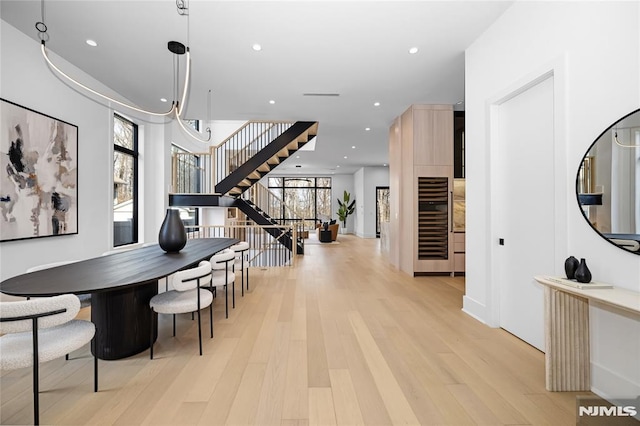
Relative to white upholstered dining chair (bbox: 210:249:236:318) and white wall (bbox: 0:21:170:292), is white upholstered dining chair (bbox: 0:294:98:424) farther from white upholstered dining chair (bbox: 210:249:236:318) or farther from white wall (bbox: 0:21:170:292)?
white wall (bbox: 0:21:170:292)

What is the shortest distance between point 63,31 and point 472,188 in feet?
16.5

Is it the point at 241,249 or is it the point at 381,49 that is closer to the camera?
the point at 381,49

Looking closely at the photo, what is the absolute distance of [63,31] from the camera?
3.14m

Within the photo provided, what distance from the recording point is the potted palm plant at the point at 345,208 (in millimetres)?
13539

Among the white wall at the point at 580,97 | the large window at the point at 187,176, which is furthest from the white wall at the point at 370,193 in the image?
the white wall at the point at 580,97

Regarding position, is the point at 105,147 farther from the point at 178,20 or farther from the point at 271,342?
A: the point at 271,342

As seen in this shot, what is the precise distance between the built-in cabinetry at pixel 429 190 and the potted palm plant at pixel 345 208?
813 cm

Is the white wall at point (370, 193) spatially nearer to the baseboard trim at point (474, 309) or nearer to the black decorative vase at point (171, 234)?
the baseboard trim at point (474, 309)

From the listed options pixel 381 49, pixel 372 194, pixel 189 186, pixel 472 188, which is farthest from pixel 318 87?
pixel 372 194

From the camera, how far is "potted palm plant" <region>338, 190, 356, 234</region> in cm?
1354

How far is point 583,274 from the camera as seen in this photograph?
70.9 inches

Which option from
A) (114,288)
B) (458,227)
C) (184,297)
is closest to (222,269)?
(184,297)

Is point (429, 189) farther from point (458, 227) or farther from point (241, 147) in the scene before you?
point (241, 147)

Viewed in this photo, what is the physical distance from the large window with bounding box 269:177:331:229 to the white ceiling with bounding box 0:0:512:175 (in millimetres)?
9025
